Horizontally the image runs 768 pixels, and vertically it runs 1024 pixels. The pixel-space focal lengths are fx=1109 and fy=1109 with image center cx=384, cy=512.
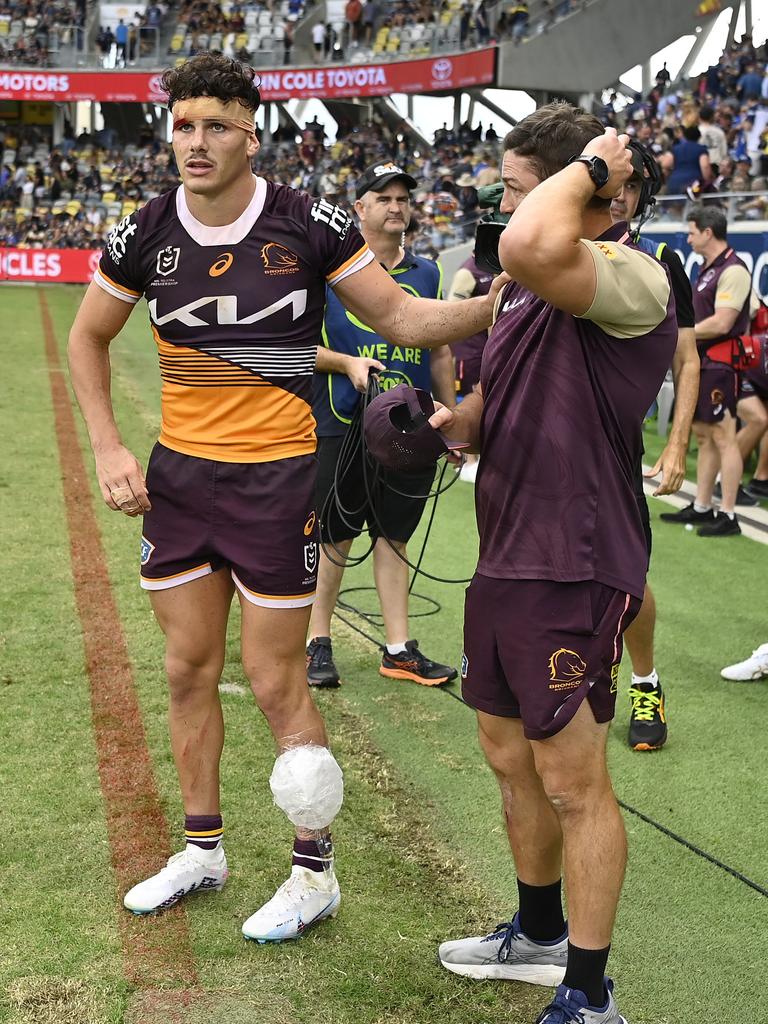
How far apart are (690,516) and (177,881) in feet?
19.9

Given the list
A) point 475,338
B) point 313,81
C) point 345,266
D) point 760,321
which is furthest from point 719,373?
point 313,81

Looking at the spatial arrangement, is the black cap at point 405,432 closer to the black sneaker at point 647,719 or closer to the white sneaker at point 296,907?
the white sneaker at point 296,907

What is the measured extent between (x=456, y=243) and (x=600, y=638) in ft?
67.3

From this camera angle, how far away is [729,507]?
8102 mm

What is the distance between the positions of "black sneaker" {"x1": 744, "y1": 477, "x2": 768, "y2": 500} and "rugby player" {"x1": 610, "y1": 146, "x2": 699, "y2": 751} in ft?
16.5

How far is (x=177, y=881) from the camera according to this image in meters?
3.15

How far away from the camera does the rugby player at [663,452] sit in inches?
150

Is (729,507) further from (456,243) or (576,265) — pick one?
(456,243)

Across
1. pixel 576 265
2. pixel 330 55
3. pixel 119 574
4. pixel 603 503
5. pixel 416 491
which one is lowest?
pixel 119 574

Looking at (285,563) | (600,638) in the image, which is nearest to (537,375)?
(600,638)

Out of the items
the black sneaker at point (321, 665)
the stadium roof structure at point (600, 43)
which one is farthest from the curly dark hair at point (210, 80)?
the stadium roof structure at point (600, 43)

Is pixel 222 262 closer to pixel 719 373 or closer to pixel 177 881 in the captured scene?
pixel 177 881

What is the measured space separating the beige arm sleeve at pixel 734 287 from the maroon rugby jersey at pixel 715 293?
2 centimetres

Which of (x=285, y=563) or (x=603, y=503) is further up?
(x=603, y=503)
